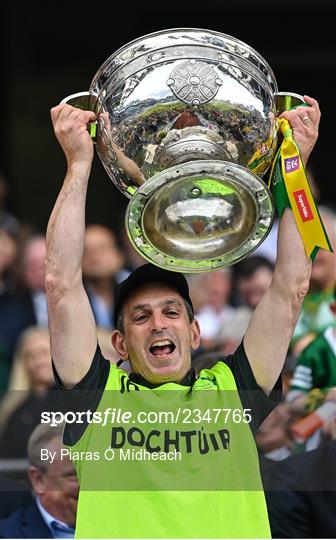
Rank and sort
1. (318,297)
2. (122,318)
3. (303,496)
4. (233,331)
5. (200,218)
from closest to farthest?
(200,218)
(122,318)
(303,496)
(318,297)
(233,331)

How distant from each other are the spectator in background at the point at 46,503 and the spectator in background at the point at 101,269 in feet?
8.52

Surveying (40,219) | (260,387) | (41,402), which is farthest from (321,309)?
(40,219)

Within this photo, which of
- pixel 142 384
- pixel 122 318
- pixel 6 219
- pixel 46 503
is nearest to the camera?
pixel 142 384

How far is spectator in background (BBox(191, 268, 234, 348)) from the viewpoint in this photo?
785 centimetres

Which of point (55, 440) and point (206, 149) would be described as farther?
point (55, 440)

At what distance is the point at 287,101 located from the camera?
179 inches

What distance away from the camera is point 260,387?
4.46 meters

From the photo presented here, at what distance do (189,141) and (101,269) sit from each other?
4.00m

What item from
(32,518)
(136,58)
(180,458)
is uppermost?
(136,58)

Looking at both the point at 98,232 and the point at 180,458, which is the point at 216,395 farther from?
the point at 98,232

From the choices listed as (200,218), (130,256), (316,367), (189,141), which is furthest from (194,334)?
(130,256)

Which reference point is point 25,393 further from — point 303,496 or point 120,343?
point 120,343

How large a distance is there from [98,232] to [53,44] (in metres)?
3.50

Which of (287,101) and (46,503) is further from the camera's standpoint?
(46,503)
